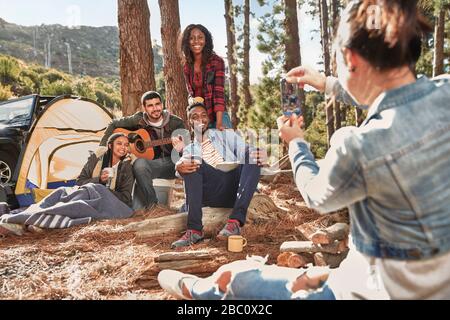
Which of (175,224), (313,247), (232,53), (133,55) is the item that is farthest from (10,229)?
(232,53)

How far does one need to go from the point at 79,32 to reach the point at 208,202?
355 ft

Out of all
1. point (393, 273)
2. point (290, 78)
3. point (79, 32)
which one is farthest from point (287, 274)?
point (79, 32)

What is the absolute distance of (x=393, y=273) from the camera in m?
1.10

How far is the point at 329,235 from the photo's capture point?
110 inches

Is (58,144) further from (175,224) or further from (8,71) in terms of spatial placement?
(8,71)

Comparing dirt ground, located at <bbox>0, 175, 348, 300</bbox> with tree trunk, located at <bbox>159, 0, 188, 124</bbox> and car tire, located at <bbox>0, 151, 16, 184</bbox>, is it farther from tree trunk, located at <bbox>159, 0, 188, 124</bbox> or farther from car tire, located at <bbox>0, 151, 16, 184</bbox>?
tree trunk, located at <bbox>159, 0, 188, 124</bbox>

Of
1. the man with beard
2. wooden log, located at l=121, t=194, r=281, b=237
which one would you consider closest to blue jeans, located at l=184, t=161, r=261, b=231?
the man with beard

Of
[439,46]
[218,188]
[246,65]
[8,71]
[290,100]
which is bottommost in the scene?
[218,188]

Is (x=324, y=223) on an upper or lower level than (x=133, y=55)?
lower

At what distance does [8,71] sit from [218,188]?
27.0 meters

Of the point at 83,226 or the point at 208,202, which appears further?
the point at 83,226

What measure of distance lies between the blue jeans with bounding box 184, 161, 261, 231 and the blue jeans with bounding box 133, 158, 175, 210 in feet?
3.43

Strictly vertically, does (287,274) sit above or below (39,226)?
above
